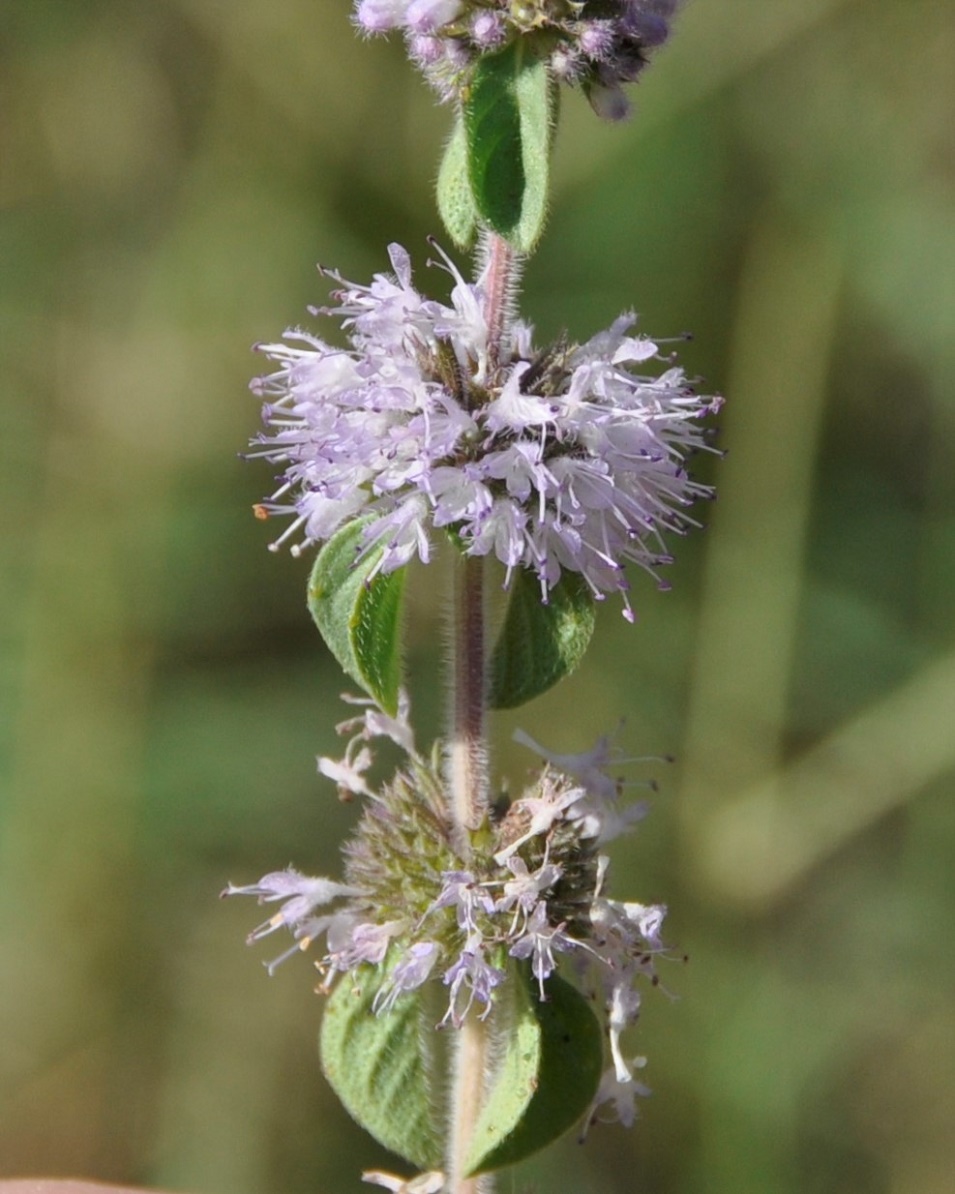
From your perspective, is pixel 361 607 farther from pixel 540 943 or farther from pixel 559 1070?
pixel 559 1070

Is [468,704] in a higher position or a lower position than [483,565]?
lower

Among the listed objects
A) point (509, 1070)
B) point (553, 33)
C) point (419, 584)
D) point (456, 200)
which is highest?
point (553, 33)

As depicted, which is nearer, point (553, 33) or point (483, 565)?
point (553, 33)

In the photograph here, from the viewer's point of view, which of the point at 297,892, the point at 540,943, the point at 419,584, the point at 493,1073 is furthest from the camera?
the point at 419,584

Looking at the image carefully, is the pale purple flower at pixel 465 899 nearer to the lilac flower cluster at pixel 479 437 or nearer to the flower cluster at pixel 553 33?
the lilac flower cluster at pixel 479 437

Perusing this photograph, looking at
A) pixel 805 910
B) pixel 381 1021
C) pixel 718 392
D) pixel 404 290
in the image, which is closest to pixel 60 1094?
pixel 805 910

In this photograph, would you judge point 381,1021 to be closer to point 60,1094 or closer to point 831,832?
point 831,832

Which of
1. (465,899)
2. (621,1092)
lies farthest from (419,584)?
(465,899)
